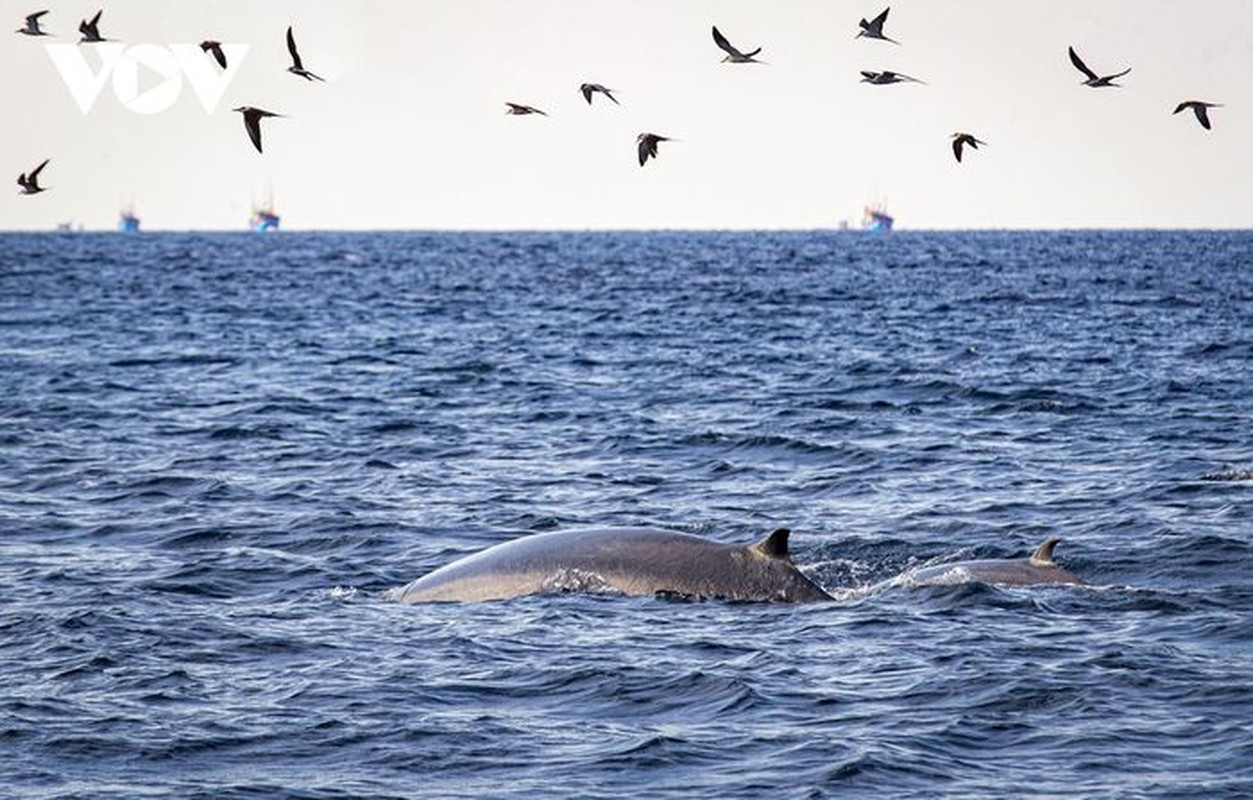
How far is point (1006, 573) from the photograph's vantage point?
17.6 metres

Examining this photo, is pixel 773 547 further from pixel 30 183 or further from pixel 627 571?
pixel 30 183

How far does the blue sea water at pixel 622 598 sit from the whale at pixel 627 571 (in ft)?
0.80

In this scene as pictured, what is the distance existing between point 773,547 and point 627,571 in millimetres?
1222

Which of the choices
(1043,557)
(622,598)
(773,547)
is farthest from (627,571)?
(1043,557)

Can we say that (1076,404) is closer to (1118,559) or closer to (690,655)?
(1118,559)

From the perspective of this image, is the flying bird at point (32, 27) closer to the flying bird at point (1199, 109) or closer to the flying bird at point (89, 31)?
the flying bird at point (89, 31)

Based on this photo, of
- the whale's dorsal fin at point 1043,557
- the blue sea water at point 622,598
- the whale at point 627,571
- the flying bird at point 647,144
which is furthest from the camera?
the flying bird at point 647,144

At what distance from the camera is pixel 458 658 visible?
1503 cm

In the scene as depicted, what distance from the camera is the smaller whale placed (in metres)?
17.5

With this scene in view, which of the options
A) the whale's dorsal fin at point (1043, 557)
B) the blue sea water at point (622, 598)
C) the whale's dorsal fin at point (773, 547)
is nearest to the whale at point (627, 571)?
the whale's dorsal fin at point (773, 547)

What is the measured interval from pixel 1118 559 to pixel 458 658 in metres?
6.98

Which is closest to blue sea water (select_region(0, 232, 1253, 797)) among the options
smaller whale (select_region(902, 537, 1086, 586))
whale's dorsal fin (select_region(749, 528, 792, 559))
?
smaller whale (select_region(902, 537, 1086, 586))

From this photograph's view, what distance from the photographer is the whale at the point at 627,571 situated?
16.7 m

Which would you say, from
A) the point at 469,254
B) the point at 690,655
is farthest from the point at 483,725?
the point at 469,254
